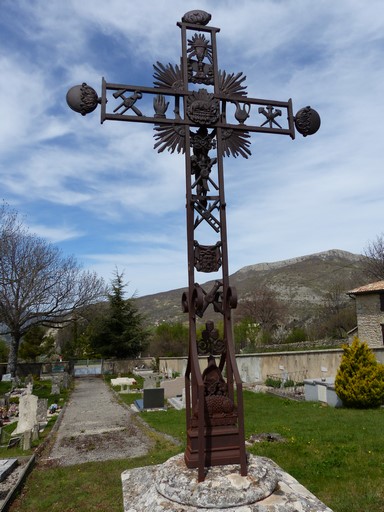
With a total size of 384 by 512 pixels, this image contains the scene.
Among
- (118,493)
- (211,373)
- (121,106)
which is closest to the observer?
(211,373)

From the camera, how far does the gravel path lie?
29.5 ft

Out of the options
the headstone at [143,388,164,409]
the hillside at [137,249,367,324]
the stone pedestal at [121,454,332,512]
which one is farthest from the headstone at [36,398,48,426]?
the hillside at [137,249,367,324]

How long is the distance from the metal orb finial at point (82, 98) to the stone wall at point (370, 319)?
91.2 feet

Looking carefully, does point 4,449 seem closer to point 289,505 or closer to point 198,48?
point 289,505

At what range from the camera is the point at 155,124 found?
3.83 m

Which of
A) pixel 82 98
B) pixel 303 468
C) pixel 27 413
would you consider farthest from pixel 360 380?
pixel 82 98

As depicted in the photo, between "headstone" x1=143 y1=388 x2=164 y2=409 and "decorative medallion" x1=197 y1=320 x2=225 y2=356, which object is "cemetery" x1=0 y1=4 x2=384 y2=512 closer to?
"decorative medallion" x1=197 y1=320 x2=225 y2=356

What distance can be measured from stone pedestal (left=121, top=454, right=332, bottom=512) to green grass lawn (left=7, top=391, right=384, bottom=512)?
244 cm

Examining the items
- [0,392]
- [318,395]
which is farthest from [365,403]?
[0,392]

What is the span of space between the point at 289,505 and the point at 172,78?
3.90 m

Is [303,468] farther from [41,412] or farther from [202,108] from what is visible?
[41,412]

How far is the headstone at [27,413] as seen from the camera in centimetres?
1225

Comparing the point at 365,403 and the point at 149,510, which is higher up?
the point at 149,510

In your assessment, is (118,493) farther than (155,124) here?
Yes
